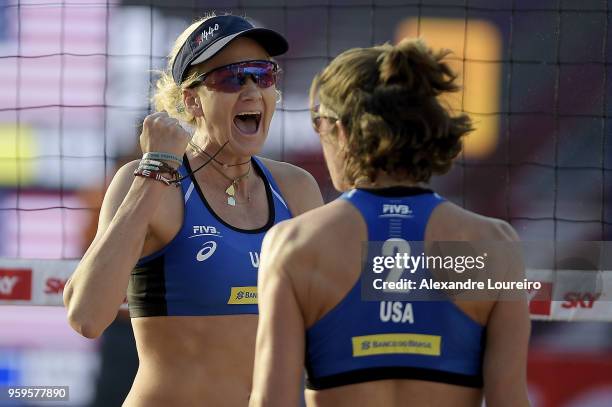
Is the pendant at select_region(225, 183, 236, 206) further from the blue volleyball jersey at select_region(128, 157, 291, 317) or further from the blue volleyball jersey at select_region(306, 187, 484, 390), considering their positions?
the blue volleyball jersey at select_region(306, 187, 484, 390)

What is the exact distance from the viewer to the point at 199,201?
2893 mm

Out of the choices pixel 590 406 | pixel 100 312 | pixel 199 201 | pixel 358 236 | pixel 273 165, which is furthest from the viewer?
pixel 590 406

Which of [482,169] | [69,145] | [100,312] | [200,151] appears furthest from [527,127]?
[100,312]

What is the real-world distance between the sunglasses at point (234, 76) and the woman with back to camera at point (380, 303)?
3.24 ft

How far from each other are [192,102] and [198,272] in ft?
1.86

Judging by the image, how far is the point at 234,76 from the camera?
117 inches

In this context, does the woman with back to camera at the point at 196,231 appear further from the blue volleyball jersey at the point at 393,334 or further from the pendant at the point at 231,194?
the blue volleyball jersey at the point at 393,334

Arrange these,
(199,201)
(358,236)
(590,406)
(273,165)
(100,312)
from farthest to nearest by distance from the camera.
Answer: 1. (590,406)
2. (273,165)
3. (199,201)
4. (100,312)
5. (358,236)

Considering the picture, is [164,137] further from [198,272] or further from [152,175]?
[198,272]

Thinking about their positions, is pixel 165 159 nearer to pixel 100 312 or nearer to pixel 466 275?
pixel 100 312

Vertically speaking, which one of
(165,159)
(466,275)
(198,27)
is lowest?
(466,275)

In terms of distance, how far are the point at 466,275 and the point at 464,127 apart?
0.98 ft

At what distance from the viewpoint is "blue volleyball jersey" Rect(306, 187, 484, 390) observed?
6.33 feet

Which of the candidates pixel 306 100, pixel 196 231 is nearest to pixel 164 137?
pixel 196 231
